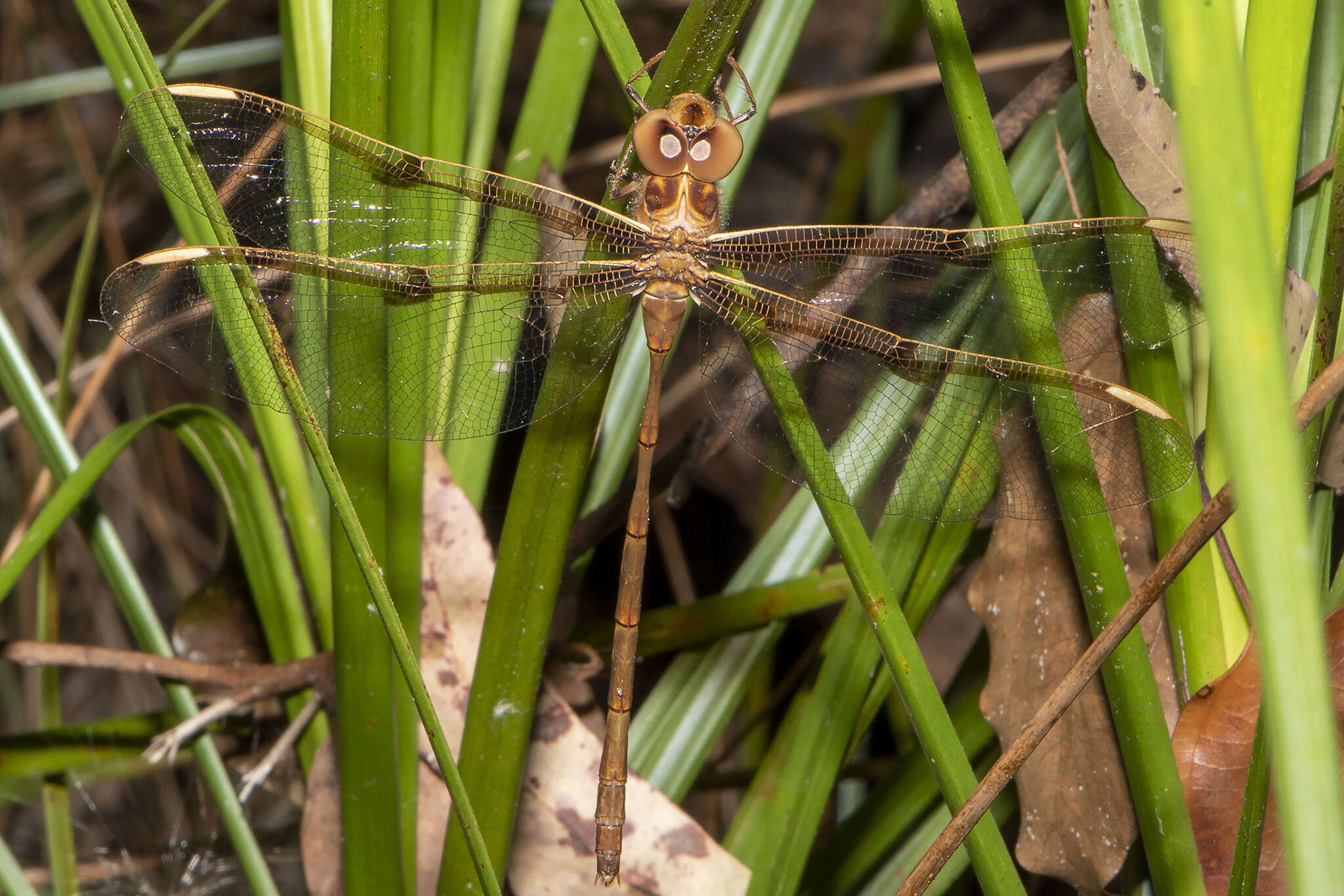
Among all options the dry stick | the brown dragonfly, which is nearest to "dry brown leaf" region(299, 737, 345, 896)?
the brown dragonfly

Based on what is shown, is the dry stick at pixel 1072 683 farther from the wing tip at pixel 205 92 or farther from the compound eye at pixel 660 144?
the wing tip at pixel 205 92

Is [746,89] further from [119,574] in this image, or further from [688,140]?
[119,574]

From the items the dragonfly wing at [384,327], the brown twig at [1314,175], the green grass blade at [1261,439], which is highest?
the brown twig at [1314,175]

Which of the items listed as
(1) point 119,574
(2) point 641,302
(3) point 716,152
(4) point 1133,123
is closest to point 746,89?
(3) point 716,152

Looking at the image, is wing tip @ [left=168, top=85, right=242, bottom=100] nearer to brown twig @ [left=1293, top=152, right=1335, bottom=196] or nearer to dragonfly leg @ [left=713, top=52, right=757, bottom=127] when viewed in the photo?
dragonfly leg @ [left=713, top=52, right=757, bottom=127]

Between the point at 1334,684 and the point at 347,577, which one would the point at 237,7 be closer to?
the point at 347,577

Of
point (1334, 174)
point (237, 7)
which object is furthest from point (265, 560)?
point (237, 7)

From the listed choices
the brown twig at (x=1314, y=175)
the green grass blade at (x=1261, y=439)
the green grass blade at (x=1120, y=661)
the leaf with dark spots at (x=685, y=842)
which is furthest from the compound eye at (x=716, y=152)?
the leaf with dark spots at (x=685, y=842)
